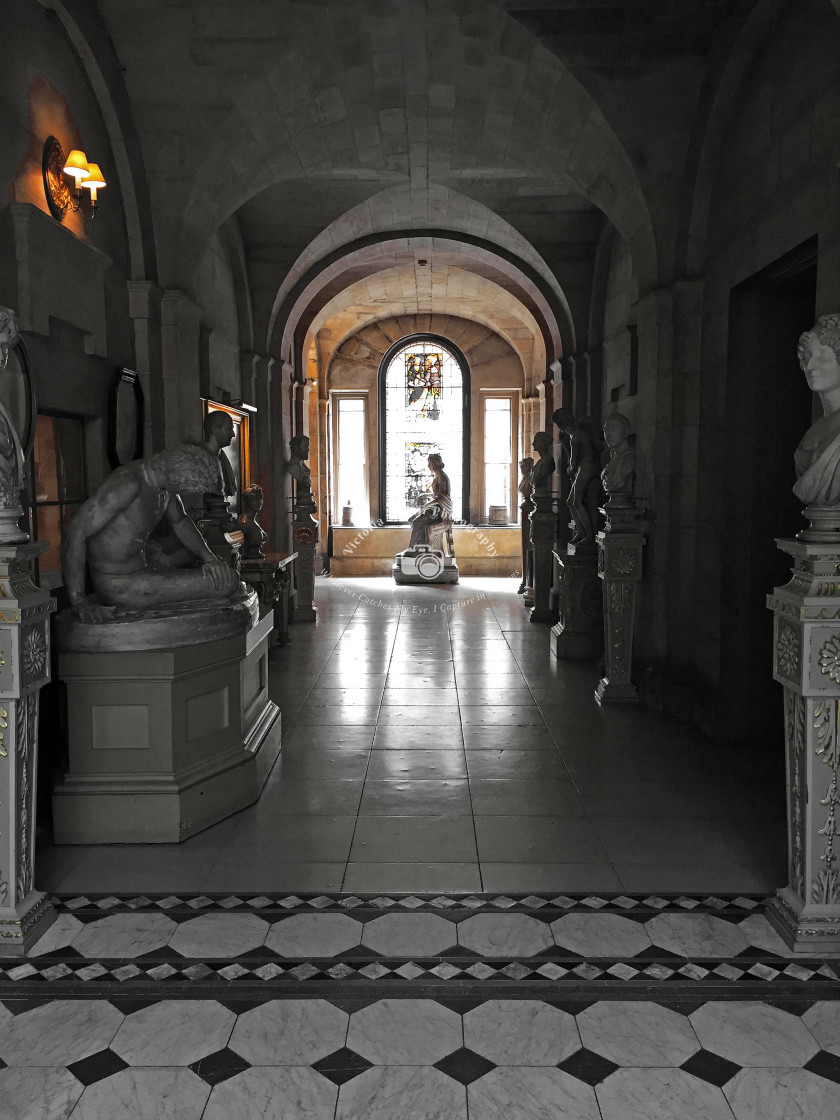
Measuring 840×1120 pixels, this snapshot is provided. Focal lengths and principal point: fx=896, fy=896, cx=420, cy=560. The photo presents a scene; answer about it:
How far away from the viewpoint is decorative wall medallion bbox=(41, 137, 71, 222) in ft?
16.0

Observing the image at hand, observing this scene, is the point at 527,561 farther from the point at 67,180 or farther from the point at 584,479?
the point at 67,180

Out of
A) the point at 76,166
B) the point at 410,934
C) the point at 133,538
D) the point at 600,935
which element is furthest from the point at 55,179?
the point at 600,935

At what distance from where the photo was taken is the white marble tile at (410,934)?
10.7ft

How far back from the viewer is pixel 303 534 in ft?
35.9

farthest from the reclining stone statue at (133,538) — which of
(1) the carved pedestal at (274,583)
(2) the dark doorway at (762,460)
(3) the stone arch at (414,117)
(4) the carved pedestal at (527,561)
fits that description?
(4) the carved pedestal at (527,561)

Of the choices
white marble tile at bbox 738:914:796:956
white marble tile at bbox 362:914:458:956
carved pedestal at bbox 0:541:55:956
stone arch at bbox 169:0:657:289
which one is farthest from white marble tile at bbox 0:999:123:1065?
stone arch at bbox 169:0:657:289

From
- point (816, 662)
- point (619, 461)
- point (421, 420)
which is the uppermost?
point (421, 420)

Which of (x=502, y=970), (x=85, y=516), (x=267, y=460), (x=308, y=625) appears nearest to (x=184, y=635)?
(x=85, y=516)

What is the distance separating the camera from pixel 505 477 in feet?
60.2

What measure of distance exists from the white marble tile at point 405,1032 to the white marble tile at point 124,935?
0.90 m

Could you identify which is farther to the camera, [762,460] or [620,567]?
[620,567]

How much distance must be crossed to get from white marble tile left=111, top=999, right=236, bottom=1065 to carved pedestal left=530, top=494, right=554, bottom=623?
793 centimetres

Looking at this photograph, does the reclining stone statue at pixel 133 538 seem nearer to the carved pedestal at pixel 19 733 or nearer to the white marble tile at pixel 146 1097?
the carved pedestal at pixel 19 733

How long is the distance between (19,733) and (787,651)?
2.82 meters
